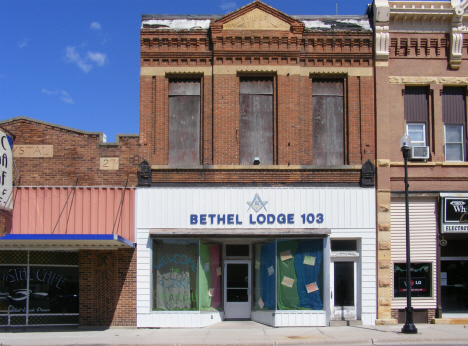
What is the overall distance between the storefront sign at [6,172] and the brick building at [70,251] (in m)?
0.35

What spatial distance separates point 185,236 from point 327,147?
5597mm

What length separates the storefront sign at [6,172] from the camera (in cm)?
1532

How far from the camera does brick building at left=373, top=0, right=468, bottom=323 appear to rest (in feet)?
53.7

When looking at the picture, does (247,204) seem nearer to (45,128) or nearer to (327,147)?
(327,147)

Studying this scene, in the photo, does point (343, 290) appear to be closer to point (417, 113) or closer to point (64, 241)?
point (417, 113)

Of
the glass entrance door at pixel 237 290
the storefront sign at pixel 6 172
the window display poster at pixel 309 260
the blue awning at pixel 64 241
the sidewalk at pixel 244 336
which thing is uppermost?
the storefront sign at pixel 6 172

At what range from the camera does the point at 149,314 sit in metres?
15.8

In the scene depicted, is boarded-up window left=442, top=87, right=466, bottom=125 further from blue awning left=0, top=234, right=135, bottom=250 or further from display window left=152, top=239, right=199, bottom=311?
blue awning left=0, top=234, right=135, bottom=250

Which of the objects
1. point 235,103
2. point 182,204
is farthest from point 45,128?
point 235,103

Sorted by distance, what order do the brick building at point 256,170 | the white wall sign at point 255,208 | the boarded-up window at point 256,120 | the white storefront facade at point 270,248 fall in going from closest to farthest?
1. the white storefront facade at point 270,248
2. the brick building at point 256,170
3. the white wall sign at point 255,208
4. the boarded-up window at point 256,120

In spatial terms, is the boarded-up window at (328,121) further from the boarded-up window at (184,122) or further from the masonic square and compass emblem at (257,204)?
the boarded-up window at (184,122)

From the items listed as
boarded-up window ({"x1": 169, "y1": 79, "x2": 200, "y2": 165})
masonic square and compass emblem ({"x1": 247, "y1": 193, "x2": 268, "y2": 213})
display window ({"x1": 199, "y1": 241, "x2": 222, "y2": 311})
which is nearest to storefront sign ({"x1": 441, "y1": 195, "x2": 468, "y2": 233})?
masonic square and compass emblem ({"x1": 247, "y1": 193, "x2": 268, "y2": 213})

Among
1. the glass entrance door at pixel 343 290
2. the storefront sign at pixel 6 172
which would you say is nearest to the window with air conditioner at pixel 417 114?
the glass entrance door at pixel 343 290

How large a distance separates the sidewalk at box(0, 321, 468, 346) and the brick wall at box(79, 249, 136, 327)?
496 mm
